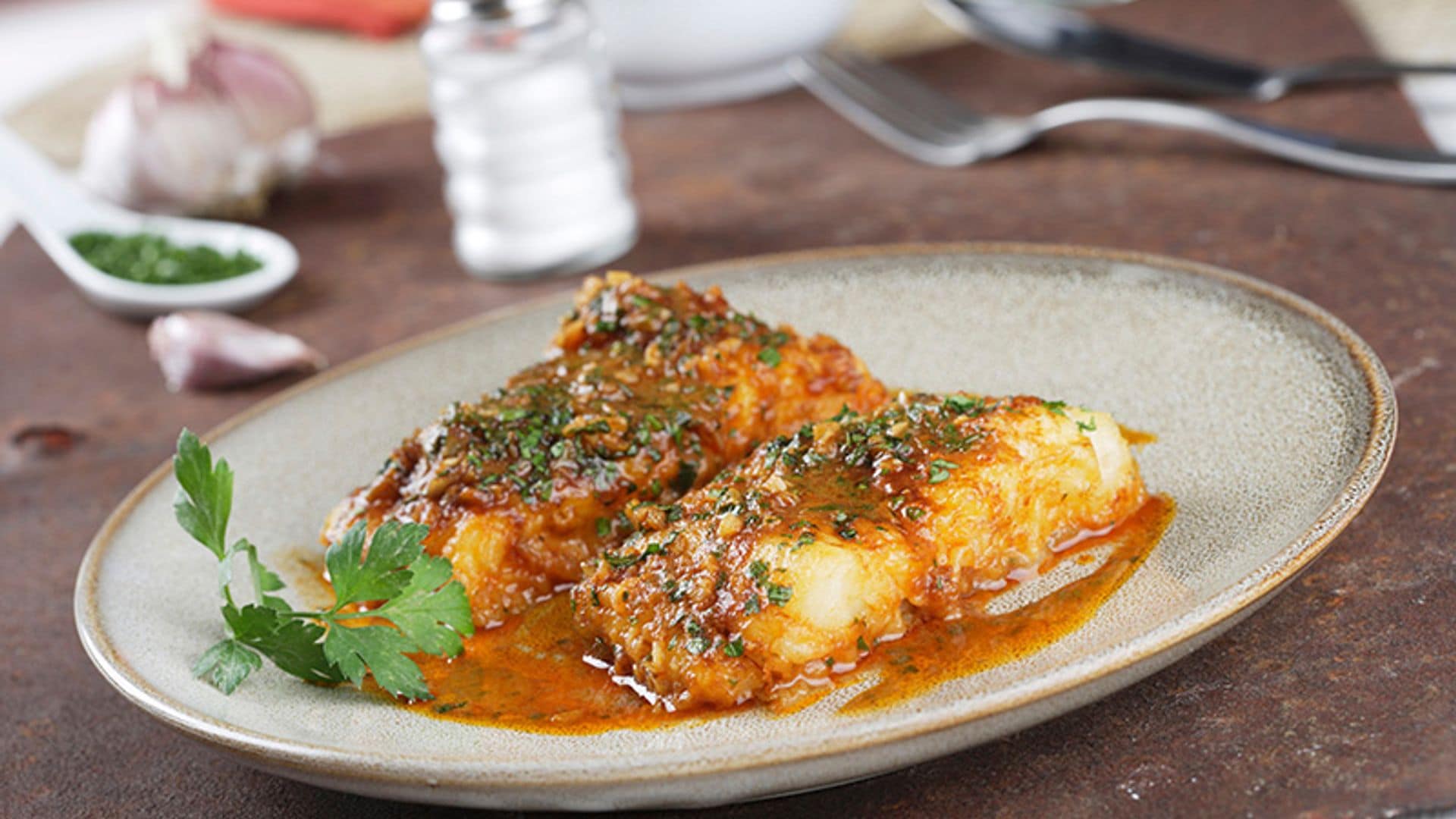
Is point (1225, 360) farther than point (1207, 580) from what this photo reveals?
Yes

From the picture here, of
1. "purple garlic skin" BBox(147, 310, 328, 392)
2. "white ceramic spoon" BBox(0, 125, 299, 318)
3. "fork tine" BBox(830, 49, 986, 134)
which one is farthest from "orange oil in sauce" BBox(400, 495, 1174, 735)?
A: "fork tine" BBox(830, 49, 986, 134)

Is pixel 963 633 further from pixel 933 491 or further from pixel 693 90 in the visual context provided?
pixel 693 90

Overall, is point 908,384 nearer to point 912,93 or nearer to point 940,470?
point 940,470

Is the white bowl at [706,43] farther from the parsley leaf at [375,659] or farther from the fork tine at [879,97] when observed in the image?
the parsley leaf at [375,659]

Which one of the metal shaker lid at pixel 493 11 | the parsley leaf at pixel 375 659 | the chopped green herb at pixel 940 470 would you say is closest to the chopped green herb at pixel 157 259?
the metal shaker lid at pixel 493 11

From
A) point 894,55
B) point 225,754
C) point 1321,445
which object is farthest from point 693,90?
point 225,754

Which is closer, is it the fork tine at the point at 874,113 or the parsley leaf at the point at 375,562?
the parsley leaf at the point at 375,562
